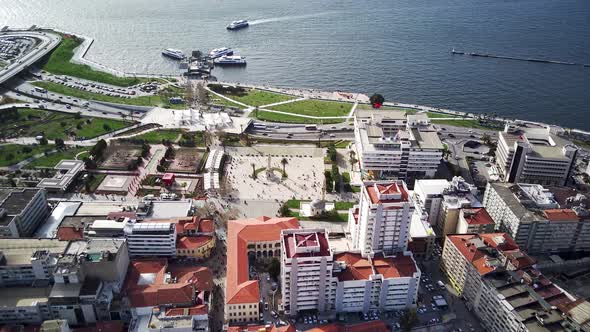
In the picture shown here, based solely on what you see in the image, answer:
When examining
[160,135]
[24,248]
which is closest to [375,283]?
[24,248]

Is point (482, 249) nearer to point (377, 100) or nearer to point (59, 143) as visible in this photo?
point (377, 100)

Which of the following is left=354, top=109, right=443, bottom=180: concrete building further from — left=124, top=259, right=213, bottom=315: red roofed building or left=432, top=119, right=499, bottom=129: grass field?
left=124, top=259, right=213, bottom=315: red roofed building

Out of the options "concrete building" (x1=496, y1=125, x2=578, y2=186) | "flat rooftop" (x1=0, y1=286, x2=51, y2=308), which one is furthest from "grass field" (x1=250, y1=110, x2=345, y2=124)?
"flat rooftop" (x1=0, y1=286, x2=51, y2=308)

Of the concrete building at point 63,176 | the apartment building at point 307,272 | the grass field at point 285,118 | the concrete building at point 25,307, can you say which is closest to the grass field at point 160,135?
the concrete building at point 63,176

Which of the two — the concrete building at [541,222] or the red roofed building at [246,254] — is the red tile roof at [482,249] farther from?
the red roofed building at [246,254]

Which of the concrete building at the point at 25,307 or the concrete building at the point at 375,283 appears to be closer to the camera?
the concrete building at the point at 25,307

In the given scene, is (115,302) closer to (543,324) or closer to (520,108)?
(543,324)
